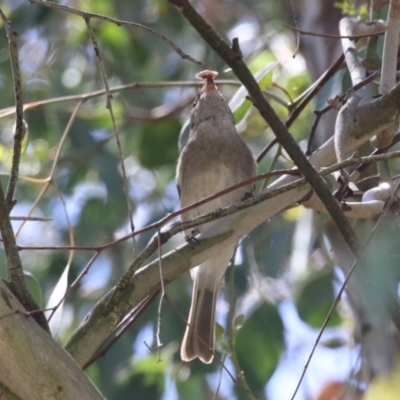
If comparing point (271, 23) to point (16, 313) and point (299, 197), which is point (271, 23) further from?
point (16, 313)

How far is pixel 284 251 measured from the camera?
3434 mm

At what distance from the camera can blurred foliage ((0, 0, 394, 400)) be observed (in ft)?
10.9

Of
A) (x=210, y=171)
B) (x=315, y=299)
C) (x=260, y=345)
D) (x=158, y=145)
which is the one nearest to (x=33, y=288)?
(x=210, y=171)

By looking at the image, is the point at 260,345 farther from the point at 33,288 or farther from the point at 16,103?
the point at 16,103

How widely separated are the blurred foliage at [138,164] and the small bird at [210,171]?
114 millimetres

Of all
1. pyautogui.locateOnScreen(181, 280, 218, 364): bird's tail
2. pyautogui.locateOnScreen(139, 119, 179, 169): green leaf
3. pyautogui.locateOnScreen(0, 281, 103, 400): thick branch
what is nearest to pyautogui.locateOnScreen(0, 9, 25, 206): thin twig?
pyautogui.locateOnScreen(0, 281, 103, 400): thick branch

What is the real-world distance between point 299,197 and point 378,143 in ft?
0.81

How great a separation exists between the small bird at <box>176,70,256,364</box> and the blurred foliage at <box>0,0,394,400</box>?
4.5 inches

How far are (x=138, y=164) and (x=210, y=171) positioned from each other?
1460 mm

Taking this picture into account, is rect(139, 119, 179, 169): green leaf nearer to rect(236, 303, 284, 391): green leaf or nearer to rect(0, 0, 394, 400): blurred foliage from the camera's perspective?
rect(0, 0, 394, 400): blurred foliage

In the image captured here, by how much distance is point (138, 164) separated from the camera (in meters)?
4.49

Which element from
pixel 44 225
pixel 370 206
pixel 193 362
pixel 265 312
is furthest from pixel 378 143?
pixel 44 225

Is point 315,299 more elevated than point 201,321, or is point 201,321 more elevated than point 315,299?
point 315,299

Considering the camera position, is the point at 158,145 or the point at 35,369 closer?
the point at 35,369
